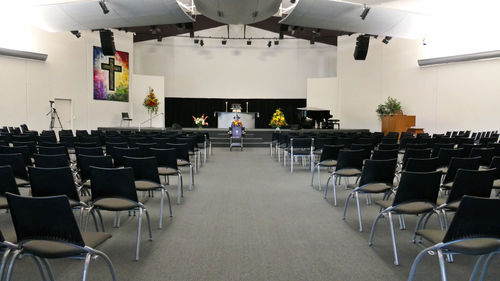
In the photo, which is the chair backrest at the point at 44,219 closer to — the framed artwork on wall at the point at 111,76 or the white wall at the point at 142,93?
the framed artwork on wall at the point at 111,76

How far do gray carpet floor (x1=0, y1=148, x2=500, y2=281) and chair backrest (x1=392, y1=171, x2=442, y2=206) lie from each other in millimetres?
581

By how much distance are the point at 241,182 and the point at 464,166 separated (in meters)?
4.32

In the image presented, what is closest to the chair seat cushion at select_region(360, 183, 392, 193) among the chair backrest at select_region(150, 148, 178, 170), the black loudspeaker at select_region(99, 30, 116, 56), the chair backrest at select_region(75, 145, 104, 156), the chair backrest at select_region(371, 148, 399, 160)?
the chair backrest at select_region(371, 148, 399, 160)

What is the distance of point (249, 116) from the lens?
74.1 ft

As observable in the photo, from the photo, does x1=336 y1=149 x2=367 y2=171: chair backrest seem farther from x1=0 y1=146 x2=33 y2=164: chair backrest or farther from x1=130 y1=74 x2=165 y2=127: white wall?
x1=130 y1=74 x2=165 y2=127: white wall

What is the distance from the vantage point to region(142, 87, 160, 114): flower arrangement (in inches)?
783

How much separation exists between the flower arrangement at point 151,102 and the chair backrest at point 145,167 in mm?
15988

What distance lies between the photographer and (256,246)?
3812mm

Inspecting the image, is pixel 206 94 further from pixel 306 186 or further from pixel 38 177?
pixel 38 177

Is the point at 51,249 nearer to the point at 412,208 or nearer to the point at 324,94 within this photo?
the point at 412,208

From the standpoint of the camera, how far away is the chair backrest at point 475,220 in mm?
2400

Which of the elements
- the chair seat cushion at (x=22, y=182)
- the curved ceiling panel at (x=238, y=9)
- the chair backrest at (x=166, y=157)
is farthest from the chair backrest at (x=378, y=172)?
the curved ceiling panel at (x=238, y=9)

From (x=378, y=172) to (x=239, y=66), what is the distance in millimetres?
19459

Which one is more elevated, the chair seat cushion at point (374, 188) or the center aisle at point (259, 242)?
the chair seat cushion at point (374, 188)
